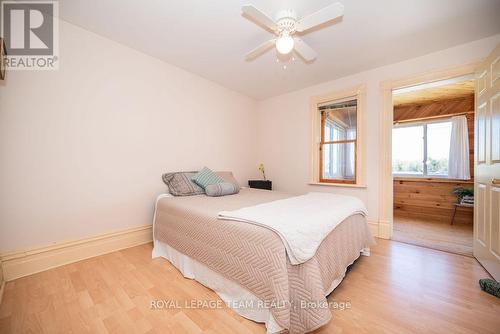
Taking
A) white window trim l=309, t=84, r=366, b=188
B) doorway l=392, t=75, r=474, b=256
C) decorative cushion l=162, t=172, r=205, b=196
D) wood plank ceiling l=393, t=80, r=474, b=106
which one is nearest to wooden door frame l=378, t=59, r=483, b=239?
white window trim l=309, t=84, r=366, b=188

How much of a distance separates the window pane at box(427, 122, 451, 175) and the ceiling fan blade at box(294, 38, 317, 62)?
386 cm

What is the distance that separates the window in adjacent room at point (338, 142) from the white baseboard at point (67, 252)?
9.80 feet

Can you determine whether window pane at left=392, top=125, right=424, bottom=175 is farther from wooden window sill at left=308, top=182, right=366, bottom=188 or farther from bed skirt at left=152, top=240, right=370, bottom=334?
bed skirt at left=152, top=240, right=370, bottom=334

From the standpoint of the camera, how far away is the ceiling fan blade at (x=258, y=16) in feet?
4.76

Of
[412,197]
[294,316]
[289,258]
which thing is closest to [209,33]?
[289,258]

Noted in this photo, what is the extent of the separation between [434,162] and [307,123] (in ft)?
9.82

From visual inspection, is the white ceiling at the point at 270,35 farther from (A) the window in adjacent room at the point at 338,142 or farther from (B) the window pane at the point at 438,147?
(B) the window pane at the point at 438,147

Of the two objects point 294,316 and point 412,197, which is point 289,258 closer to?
point 294,316

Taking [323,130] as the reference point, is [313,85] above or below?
above

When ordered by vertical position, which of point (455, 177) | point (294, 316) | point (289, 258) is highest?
point (455, 177)

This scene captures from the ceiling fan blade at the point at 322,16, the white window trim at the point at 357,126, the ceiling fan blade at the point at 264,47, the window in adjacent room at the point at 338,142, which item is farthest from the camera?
the window in adjacent room at the point at 338,142

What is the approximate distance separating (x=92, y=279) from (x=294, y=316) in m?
1.77

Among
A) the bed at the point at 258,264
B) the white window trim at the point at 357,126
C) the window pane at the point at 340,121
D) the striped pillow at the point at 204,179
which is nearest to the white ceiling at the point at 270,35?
the white window trim at the point at 357,126

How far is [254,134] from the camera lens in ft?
14.2
